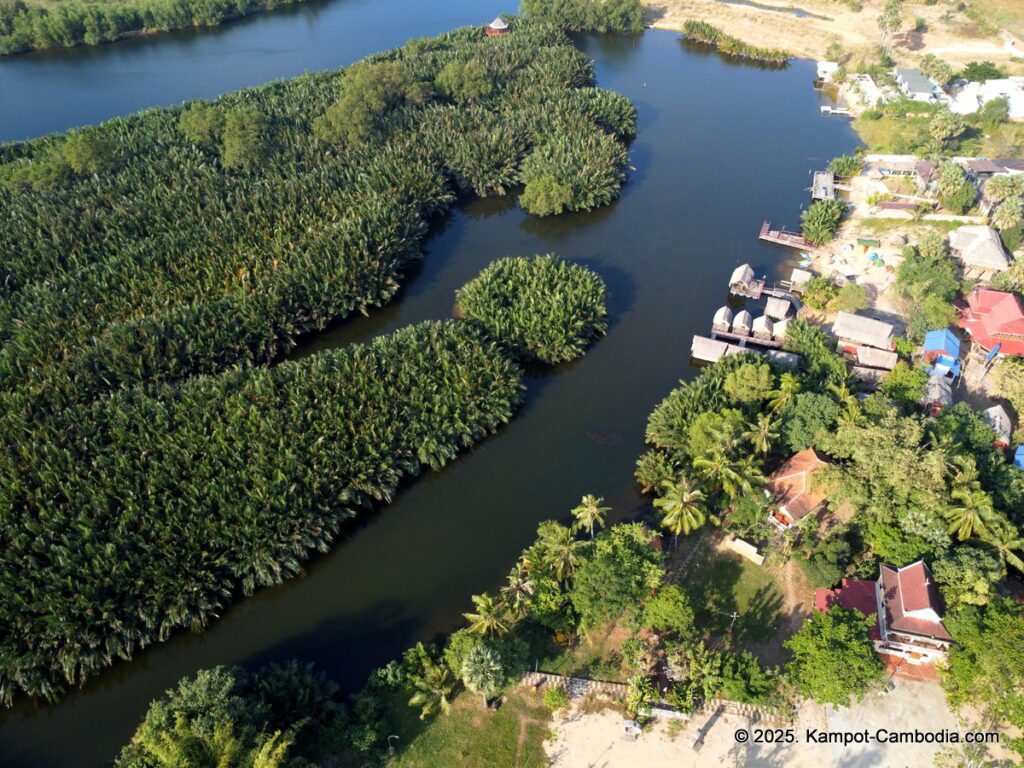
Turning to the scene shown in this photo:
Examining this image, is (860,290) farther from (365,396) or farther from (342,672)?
(342,672)

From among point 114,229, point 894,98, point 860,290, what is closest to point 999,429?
point 860,290

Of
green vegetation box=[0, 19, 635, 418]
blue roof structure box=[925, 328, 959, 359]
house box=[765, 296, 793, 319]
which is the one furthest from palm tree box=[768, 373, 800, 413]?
green vegetation box=[0, 19, 635, 418]

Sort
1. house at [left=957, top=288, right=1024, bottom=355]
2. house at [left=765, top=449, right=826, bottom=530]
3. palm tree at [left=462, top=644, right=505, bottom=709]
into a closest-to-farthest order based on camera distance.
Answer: palm tree at [left=462, top=644, right=505, bottom=709]
house at [left=765, top=449, right=826, bottom=530]
house at [left=957, top=288, right=1024, bottom=355]

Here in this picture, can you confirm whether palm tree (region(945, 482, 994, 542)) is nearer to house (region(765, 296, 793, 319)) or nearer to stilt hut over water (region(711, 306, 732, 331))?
stilt hut over water (region(711, 306, 732, 331))

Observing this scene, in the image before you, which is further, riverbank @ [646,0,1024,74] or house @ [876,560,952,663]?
riverbank @ [646,0,1024,74]

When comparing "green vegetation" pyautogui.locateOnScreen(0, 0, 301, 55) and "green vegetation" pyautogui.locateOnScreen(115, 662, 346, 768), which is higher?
"green vegetation" pyautogui.locateOnScreen(0, 0, 301, 55)

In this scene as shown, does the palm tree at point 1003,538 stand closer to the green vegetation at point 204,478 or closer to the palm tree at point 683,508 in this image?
the palm tree at point 683,508

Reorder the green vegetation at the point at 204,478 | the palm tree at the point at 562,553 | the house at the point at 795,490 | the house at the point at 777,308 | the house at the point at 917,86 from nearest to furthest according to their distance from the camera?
the green vegetation at the point at 204,478 < the palm tree at the point at 562,553 < the house at the point at 795,490 < the house at the point at 777,308 < the house at the point at 917,86

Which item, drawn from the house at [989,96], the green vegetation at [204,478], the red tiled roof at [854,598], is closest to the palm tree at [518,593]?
the green vegetation at [204,478]
